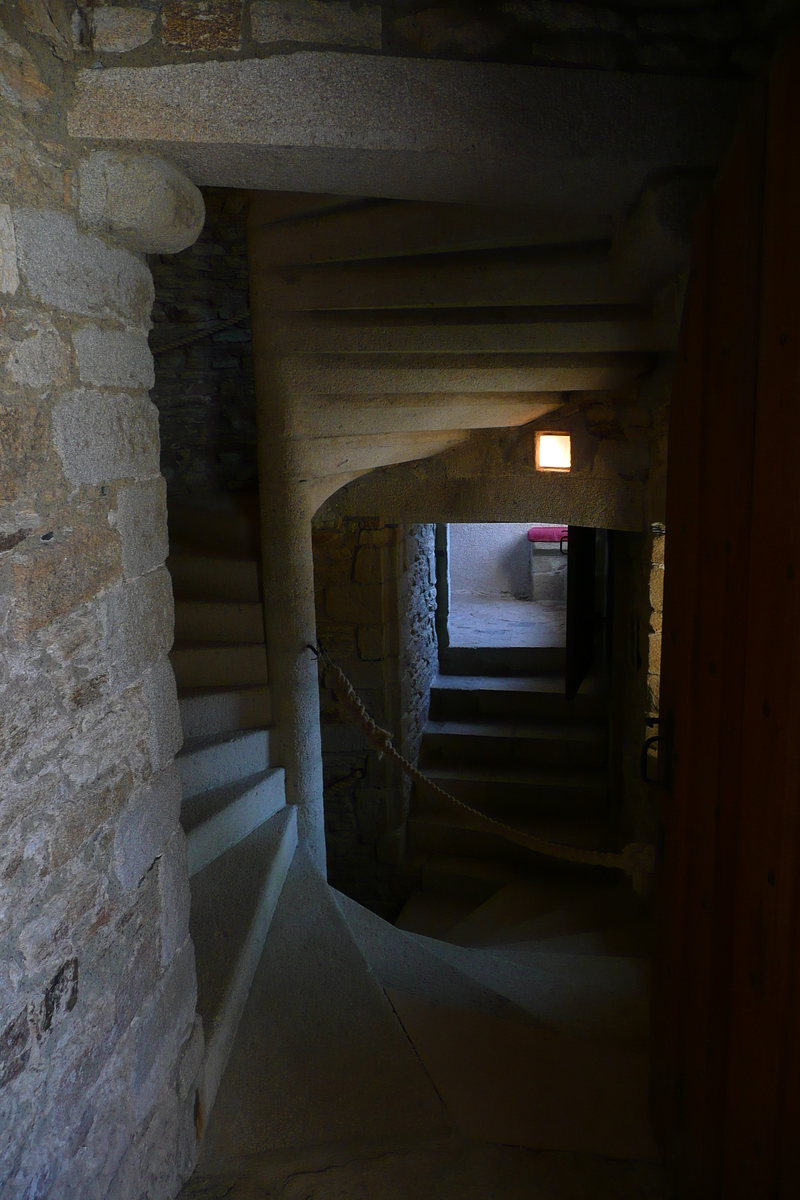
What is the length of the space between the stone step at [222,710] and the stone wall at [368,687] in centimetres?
158

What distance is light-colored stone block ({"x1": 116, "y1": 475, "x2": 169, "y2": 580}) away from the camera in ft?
4.97

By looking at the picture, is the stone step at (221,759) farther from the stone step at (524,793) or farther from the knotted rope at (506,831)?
the stone step at (524,793)

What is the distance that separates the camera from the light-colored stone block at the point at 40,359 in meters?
1.21

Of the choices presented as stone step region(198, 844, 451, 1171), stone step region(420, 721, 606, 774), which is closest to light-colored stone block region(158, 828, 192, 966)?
stone step region(198, 844, 451, 1171)

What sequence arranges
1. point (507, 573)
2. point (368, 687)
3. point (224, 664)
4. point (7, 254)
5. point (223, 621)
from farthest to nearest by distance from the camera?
point (507, 573), point (368, 687), point (223, 621), point (224, 664), point (7, 254)

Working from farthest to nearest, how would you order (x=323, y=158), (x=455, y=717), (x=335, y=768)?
(x=455, y=717) < (x=335, y=768) < (x=323, y=158)

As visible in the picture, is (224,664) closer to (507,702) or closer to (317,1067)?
(317,1067)

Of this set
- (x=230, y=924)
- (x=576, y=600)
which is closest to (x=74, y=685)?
(x=230, y=924)

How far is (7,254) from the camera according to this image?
119 cm

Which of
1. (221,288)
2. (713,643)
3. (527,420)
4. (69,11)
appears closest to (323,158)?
(69,11)

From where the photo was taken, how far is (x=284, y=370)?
9.71 ft

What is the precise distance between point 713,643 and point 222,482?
4.31 m

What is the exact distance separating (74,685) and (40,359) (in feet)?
1.75

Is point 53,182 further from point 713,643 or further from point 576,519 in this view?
point 576,519
